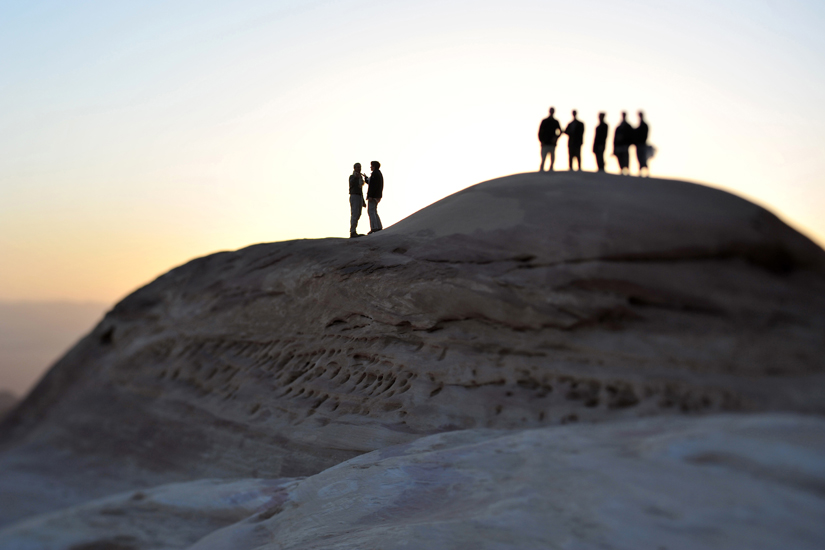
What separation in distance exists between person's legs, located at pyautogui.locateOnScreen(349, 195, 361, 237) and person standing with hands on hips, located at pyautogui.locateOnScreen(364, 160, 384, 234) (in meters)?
0.13

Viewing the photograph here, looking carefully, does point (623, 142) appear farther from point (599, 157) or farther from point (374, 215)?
point (374, 215)

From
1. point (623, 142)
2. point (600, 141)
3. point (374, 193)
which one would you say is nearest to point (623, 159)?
point (623, 142)

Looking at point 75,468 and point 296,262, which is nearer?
point 296,262

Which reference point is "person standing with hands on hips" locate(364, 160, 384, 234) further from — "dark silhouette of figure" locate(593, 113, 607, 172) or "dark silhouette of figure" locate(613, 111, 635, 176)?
"dark silhouette of figure" locate(613, 111, 635, 176)

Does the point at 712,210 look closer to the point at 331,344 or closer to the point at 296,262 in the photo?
the point at 331,344

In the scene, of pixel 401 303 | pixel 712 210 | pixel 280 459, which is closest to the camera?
pixel 712 210

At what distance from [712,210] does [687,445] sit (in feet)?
4.86

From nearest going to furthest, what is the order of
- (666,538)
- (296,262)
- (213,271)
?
(666,538) → (296,262) → (213,271)

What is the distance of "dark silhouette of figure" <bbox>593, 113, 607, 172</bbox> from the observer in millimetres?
6336

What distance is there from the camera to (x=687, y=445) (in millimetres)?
2682

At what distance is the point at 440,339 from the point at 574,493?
2146mm

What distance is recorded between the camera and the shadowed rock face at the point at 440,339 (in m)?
3.11

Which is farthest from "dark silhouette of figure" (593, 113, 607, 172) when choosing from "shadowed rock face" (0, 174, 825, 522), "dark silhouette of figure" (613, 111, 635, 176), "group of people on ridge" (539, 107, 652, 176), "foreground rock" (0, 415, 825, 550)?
"foreground rock" (0, 415, 825, 550)

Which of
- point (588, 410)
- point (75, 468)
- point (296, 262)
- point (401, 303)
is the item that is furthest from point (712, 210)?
point (75, 468)
